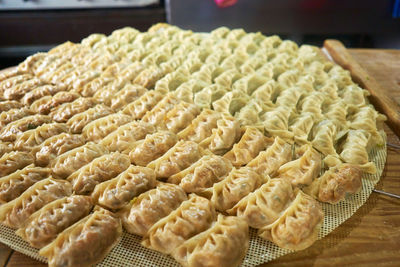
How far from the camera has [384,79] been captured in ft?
14.7

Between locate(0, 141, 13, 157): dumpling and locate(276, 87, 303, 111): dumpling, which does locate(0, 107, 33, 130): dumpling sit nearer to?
locate(0, 141, 13, 157): dumpling

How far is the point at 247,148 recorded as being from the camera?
2811 millimetres

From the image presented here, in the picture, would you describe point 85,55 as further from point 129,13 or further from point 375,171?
point 375,171

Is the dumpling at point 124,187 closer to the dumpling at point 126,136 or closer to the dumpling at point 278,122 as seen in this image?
the dumpling at point 126,136

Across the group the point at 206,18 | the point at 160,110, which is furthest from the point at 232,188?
the point at 206,18

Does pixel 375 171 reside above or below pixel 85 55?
below

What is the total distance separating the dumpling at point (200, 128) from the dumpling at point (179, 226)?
2.87 ft

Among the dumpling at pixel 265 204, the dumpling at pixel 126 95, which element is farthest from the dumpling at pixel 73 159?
the dumpling at pixel 265 204

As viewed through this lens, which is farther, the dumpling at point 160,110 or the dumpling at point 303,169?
the dumpling at point 160,110

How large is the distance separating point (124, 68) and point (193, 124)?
159 centimetres

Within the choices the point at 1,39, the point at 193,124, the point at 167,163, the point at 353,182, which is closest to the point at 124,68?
the point at 193,124

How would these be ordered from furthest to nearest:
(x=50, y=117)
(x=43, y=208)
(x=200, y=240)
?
(x=50, y=117) < (x=43, y=208) < (x=200, y=240)

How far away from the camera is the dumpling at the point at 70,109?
11.0 feet

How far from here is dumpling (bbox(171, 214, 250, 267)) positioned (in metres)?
1.93
